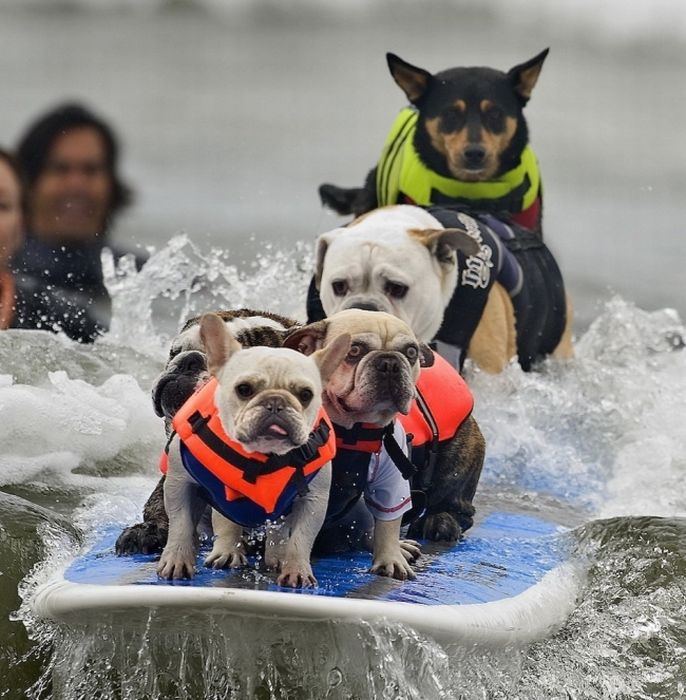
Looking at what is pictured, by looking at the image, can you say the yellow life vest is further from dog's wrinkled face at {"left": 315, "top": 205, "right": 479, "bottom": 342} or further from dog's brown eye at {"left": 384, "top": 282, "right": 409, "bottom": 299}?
dog's brown eye at {"left": 384, "top": 282, "right": 409, "bottom": 299}

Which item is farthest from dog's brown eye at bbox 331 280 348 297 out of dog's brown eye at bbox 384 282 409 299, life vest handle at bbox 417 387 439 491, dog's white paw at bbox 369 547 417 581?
dog's white paw at bbox 369 547 417 581

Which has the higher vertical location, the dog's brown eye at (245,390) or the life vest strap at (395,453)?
the dog's brown eye at (245,390)

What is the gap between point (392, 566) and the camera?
4.59 meters

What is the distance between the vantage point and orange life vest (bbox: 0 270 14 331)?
31.3ft

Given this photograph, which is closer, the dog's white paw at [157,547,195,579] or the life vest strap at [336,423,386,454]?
the dog's white paw at [157,547,195,579]

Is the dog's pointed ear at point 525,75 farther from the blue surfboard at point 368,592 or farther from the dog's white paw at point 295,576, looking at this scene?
the dog's white paw at point 295,576

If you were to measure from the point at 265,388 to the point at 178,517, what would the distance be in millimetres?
469

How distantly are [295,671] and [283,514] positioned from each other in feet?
1.28

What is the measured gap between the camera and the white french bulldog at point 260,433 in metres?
4.06

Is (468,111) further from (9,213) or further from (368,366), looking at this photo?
(368,366)

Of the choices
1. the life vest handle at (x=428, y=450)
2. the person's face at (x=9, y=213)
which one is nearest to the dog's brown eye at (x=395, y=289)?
the life vest handle at (x=428, y=450)

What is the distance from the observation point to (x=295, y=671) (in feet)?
14.1

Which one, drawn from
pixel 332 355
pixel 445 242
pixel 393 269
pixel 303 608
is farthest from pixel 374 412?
pixel 445 242

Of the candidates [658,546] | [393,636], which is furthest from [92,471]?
[393,636]
